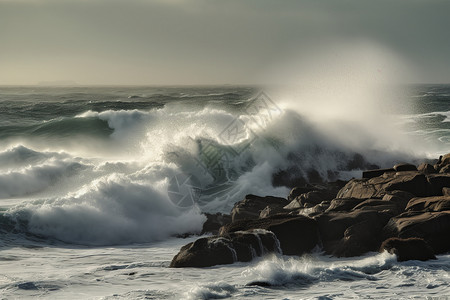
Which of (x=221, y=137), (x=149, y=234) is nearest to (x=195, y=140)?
(x=221, y=137)

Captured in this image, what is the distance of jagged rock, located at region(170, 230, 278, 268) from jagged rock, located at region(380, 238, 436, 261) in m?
2.09

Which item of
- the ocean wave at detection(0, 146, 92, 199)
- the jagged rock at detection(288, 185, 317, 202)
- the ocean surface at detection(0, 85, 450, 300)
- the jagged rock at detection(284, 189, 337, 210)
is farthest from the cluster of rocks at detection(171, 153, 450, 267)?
the ocean wave at detection(0, 146, 92, 199)

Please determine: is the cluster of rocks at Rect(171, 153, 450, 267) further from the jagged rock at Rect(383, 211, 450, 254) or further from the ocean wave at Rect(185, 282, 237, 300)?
the ocean wave at Rect(185, 282, 237, 300)

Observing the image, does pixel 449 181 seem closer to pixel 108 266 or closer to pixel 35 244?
pixel 108 266

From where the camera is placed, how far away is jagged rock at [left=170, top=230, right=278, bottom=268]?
998 cm

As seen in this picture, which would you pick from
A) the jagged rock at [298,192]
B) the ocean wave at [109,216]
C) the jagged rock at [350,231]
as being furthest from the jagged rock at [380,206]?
the ocean wave at [109,216]

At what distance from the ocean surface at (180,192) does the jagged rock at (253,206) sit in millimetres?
1164

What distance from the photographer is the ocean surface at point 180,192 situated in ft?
29.1

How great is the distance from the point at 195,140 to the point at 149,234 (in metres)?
7.69

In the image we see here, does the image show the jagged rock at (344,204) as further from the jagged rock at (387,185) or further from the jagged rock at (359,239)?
the jagged rock at (359,239)

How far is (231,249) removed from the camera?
1012 centimetres

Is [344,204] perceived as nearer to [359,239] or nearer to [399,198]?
[399,198]

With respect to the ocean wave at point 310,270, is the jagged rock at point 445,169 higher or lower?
higher

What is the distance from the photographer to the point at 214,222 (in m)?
14.3
